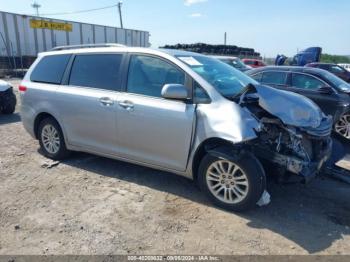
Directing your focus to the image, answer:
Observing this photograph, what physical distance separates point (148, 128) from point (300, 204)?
2.03 meters

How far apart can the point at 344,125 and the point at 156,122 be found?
5.07 meters

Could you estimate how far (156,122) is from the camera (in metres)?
4.18

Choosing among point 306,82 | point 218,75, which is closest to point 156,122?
point 218,75

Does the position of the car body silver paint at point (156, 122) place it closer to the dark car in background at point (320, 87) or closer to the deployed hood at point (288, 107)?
the deployed hood at point (288, 107)

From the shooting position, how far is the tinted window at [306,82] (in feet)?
25.4

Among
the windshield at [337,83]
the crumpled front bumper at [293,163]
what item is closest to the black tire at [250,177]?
the crumpled front bumper at [293,163]

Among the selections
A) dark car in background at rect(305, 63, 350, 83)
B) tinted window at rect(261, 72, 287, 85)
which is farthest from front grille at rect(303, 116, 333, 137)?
dark car in background at rect(305, 63, 350, 83)

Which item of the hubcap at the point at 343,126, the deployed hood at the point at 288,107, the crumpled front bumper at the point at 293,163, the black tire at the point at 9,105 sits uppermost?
the deployed hood at the point at 288,107

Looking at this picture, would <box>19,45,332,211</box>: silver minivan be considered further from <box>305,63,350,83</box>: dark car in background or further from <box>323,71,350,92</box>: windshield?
<box>305,63,350,83</box>: dark car in background

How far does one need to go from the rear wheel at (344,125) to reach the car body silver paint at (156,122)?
3924mm

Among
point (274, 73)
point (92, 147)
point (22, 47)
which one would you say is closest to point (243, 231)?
point (92, 147)

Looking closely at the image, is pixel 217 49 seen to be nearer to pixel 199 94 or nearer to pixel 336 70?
pixel 336 70

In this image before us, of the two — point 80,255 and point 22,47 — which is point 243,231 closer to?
point 80,255

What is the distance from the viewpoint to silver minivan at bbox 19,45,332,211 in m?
3.76
